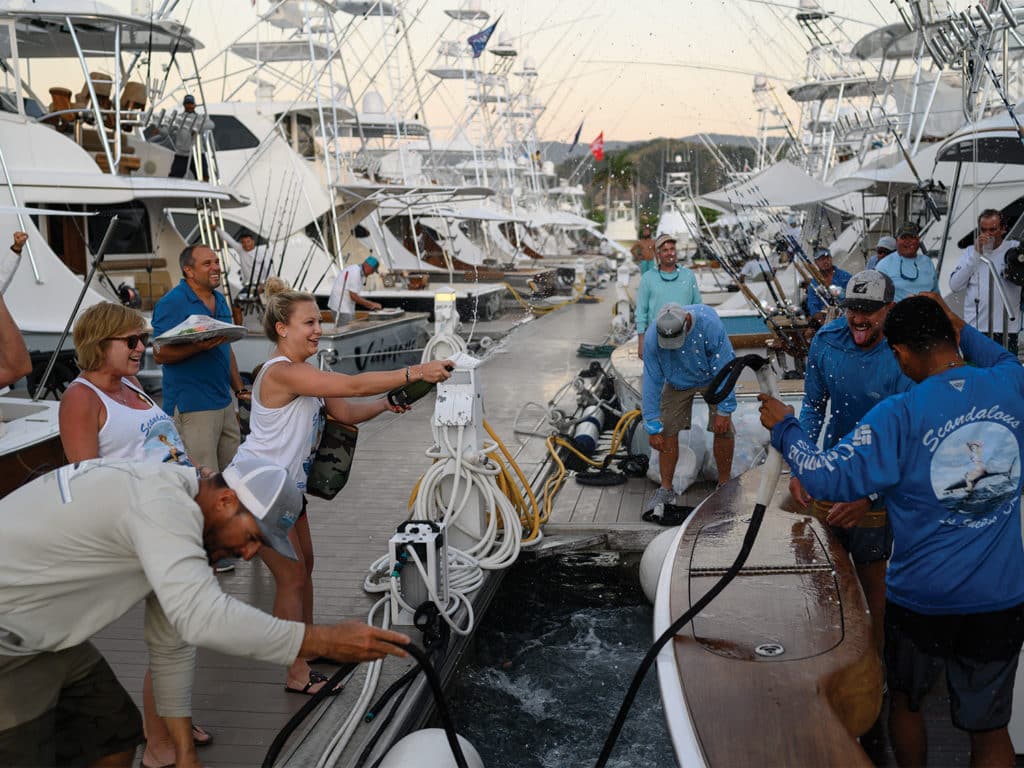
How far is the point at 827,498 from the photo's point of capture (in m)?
2.79

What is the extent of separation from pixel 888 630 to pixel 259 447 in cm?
245

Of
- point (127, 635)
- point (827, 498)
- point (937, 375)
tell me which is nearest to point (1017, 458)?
point (937, 375)

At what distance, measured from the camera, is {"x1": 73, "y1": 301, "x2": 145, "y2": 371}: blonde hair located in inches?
130

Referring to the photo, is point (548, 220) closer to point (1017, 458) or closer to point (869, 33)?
point (869, 33)

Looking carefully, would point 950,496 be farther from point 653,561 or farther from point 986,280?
point 986,280

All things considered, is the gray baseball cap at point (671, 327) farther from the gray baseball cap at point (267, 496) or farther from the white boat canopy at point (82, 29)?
the white boat canopy at point (82, 29)

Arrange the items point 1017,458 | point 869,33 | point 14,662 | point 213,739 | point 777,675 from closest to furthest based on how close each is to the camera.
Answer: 1. point 14,662
2. point 1017,458
3. point 777,675
4. point 213,739
5. point 869,33

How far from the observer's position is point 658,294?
23.6 ft

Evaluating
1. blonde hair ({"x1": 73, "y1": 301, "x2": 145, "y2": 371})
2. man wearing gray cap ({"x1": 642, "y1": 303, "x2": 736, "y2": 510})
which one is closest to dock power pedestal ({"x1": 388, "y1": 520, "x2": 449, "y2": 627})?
blonde hair ({"x1": 73, "y1": 301, "x2": 145, "y2": 371})

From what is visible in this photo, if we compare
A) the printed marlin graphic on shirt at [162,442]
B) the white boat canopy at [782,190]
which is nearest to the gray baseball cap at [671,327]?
the printed marlin graphic on shirt at [162,442]

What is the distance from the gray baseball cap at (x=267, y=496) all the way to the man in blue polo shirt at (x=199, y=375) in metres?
2.57

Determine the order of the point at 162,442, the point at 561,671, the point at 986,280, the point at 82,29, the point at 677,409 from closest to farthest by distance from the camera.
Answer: the point at 162,442, the point at 561,671, the point at 677,409, the point at 986,280, the point at 82,29

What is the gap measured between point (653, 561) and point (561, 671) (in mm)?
857

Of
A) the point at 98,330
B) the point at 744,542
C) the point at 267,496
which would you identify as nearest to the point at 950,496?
the point at 744,542
